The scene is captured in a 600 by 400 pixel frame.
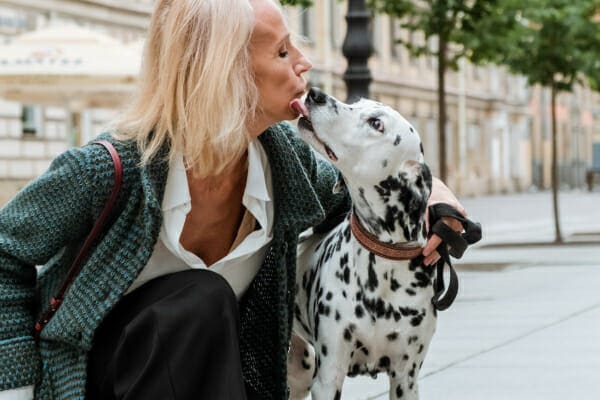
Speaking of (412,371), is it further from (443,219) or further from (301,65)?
(301,65)

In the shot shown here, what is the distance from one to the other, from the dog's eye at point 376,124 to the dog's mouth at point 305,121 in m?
0.13

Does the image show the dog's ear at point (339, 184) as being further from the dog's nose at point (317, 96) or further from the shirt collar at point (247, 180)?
the dog's nose at point (317, 96)

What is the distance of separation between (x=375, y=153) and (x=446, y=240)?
357 millimetres

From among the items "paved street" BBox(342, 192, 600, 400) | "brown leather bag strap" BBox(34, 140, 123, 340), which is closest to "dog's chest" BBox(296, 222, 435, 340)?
"brown leather bag strap" BBox(34, 140, 123, 340)

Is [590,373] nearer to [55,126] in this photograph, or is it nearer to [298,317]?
[298,317]

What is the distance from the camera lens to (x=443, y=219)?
372cm

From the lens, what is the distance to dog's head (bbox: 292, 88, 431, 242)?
3492 millimetres

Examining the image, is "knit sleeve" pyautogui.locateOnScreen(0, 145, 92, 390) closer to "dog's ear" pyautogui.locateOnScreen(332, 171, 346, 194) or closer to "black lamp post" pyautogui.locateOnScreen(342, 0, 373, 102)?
"dog's ear" pyautogui.locateOnScreen(332, 171, 346, 194)

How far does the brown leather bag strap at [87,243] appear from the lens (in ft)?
10.9

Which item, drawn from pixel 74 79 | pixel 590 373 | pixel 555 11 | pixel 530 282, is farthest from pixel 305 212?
pixel 555 11

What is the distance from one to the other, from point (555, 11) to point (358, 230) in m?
13.6

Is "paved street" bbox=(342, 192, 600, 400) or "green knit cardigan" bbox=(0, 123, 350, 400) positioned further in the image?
"paved street" bbox=(342, 192, 600, 400)

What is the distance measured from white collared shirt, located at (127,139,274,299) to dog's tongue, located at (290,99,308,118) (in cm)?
21

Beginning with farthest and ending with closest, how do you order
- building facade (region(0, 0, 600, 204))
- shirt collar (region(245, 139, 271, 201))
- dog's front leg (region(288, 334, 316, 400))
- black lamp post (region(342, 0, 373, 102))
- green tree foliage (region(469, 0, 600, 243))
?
building facade (region(0, 0, 600, 204)), green tree foliage (region(469, 0, 600, 243)), black lamp post (region(342, 0, 373, 102)), dog's front leg (region(288, 334, 316, 400)), shirt collar (region(245, 139, 271, 201))
